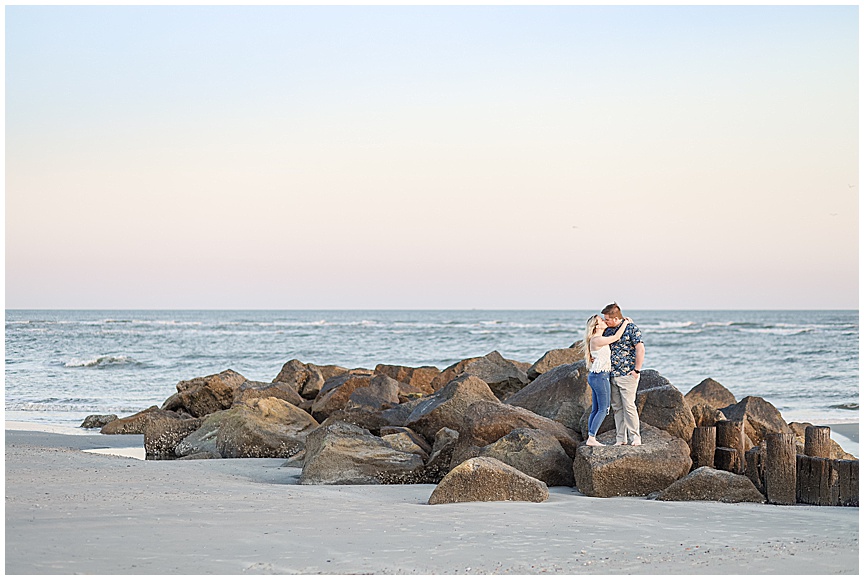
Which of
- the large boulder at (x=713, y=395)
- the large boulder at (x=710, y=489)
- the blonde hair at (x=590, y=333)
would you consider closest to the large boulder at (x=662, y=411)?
the blonde hair at (x=590, y=333)

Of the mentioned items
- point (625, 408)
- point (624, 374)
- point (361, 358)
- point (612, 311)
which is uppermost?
point (612, 311)

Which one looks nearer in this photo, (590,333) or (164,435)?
(590,333)

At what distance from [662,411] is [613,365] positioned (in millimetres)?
978

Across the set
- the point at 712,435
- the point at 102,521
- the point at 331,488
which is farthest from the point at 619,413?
the point at 102,521

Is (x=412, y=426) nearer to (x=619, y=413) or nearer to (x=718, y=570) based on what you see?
(x=619, y=413)

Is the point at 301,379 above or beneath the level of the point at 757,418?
beneath

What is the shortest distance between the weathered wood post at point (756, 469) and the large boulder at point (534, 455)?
1.91m

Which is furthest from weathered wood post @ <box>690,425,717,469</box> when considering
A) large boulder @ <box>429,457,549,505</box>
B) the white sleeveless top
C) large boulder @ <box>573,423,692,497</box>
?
large boulder @ <box>429,457,549,505</box>

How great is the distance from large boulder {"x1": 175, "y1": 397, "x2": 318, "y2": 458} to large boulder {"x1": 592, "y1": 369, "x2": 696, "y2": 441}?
4.59 metres

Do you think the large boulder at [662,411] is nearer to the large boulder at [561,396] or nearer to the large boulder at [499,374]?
the large boulder at [561,396]

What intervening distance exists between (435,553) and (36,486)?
14.0ft

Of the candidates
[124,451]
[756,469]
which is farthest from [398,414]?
[756,469]

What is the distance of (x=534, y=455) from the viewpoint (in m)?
9.94

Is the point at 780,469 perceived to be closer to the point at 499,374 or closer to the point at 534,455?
the point at 534,455
